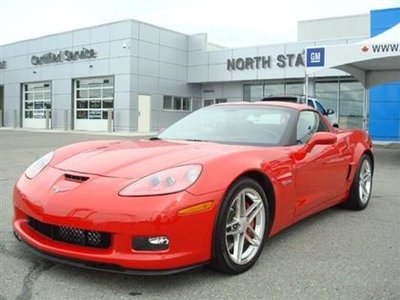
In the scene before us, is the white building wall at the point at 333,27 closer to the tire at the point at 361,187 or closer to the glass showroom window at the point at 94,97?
A: the glass showroom window at the point at 94,97

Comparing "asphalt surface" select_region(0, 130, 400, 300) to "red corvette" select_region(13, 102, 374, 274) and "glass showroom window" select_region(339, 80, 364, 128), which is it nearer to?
"red corvette" select_region(13, 102, 374, 274)

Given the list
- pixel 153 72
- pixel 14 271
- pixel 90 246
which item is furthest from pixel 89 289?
pixel 153 72

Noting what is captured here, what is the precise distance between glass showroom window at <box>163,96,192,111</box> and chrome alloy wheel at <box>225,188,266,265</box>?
27394 mm

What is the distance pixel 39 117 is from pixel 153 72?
9562mm

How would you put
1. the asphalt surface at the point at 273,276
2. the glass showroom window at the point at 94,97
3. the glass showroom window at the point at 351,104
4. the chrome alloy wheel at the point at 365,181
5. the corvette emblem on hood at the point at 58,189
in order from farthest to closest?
the glass showroom window at the point at 94,97 < the glass showroom window at the point at 351,104 < the chrome alloy wheel at the point at 365,181 < the corvette emblem on hood at the point at 58,189 < the asphalt surface at the point at 273,276

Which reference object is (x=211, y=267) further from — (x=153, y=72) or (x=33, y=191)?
(x=153, y=72)

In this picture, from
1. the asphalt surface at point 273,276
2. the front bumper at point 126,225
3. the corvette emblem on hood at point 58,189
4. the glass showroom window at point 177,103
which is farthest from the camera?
the glass showroom window at point 177,103

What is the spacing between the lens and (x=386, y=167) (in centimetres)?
1087

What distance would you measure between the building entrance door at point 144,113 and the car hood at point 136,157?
25.0 m

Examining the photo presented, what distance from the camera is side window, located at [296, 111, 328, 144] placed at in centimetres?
475

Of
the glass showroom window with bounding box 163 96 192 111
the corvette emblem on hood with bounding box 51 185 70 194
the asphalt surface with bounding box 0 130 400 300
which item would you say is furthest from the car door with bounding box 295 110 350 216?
the glass showroom window with bounding box 163 96 192 111

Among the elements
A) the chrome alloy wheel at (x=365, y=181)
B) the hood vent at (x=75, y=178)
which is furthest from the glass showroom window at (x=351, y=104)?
the hood vent at (x=75, y=178)

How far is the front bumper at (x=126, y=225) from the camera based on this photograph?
3100mm

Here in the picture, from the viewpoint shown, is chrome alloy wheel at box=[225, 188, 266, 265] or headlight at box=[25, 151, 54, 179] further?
headlight at box=[25, 151, 54, 179]
